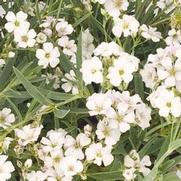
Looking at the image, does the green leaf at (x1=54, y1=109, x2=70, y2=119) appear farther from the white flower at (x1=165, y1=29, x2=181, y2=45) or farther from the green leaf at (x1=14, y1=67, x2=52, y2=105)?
the white flower at (x1=165, y1=29, x2=181, y2=45)

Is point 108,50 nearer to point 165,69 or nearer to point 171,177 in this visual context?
point 165,69

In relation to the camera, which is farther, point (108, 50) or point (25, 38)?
point (25, 38)

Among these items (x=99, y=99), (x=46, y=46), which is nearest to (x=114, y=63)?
(x=99, y=99)

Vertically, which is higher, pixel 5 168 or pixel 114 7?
pixel 114 7

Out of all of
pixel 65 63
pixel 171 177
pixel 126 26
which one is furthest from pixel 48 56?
pixel 171 177

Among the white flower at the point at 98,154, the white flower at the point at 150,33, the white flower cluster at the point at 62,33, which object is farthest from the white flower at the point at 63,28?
the white flower at the point at 98,154

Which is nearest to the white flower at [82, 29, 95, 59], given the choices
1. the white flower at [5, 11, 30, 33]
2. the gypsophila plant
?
the gypsophila plant
